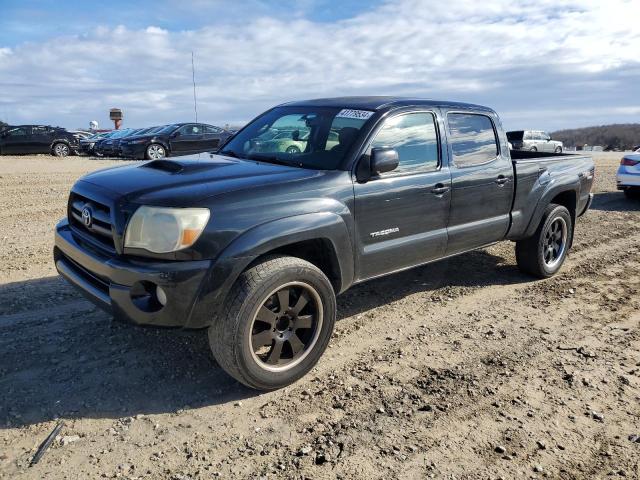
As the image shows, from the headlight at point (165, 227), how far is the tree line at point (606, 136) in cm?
6863

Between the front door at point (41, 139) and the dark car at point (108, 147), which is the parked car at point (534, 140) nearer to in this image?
the dark car at point (108, 147)

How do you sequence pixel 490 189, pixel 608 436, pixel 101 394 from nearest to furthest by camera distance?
pixel 608 436
pixel 101 394
pixel 490 189

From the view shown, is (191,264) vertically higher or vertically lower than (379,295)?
higher

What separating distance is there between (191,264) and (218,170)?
0.94 meters

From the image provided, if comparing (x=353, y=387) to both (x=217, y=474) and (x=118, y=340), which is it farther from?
(x=118, y=340)

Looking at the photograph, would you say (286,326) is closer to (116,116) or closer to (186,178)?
(186,178)

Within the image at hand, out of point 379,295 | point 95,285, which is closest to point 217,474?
point 95,285

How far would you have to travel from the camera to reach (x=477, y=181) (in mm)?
4711

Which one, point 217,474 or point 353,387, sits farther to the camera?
point 353,387

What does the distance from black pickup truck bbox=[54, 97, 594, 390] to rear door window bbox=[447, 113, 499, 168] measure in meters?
0.02

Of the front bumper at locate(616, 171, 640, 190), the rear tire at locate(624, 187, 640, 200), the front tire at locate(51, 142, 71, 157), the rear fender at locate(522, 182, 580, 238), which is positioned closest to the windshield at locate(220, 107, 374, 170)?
the rear fender at locate(522, 182, 580, 238)

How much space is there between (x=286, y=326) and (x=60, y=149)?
22.3 m

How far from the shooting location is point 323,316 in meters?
3.54

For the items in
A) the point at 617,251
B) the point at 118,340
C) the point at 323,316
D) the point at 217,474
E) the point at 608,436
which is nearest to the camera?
the point at 217,474
